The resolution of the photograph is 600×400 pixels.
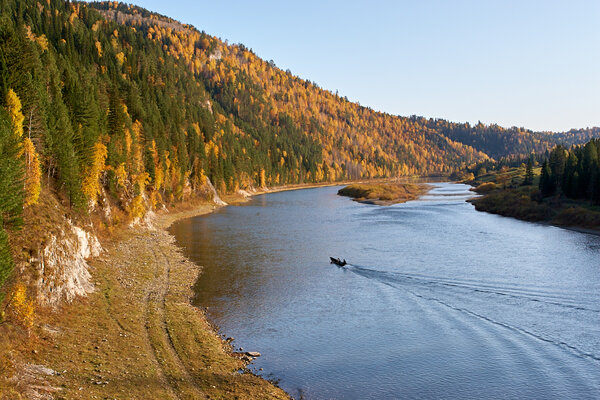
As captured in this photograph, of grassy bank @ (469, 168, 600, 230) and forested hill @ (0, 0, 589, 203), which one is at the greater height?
forested hill @ (0, 0, 589, 203)

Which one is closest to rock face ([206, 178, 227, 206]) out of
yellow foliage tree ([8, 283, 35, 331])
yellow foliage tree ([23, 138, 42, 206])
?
yellow foliage tree ([23, 138, 42, 206])

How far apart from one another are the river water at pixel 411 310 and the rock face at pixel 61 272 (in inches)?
379

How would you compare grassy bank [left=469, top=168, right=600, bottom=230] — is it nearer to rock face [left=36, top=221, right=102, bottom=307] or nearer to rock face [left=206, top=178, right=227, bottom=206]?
rock face [left=206, top=178, right=227, bottom=206]

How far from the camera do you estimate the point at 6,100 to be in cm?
3784

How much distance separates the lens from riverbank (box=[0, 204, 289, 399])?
742 inches

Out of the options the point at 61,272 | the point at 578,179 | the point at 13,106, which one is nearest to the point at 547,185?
the point at 578,179

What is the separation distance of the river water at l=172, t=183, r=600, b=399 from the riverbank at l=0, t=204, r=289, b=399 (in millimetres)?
2221

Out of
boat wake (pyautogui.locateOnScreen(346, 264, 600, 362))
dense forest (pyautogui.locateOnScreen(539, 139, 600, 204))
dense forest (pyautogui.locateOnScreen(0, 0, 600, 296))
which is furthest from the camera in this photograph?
dense forest (pyautogui.locateOnScreen(539, 139, 600, 204))

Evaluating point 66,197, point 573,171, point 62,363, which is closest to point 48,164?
point 66,197

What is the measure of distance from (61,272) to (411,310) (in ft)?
86.1

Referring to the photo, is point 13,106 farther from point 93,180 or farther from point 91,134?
point 91,134

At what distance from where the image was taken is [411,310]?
3400cm

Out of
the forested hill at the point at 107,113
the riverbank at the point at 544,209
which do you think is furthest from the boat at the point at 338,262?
the riverbank at the point at 544,209

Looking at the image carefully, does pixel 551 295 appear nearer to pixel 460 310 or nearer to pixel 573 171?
pixel 460 310
